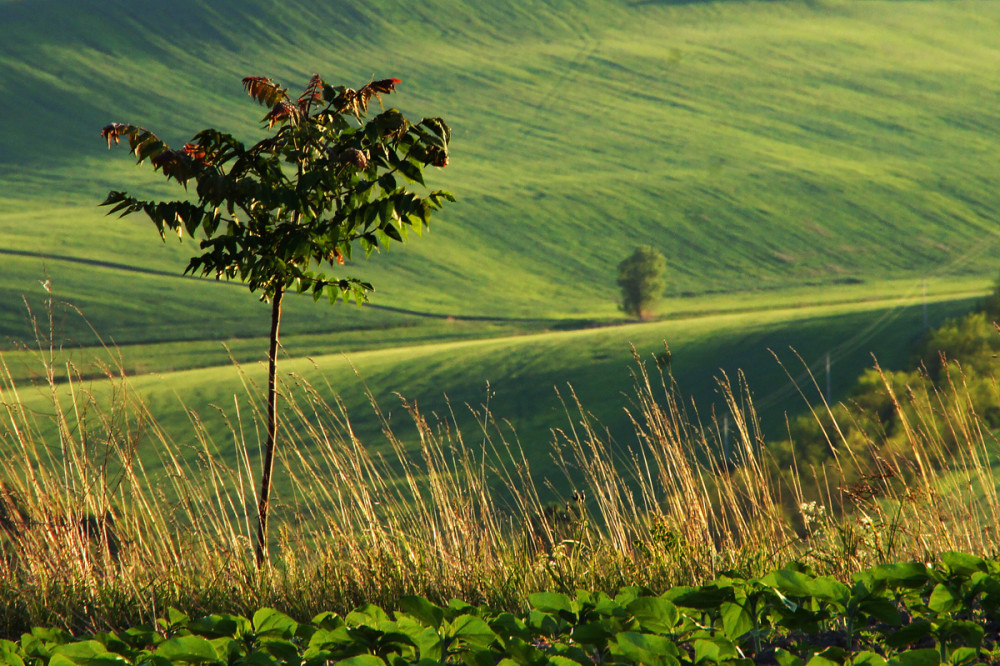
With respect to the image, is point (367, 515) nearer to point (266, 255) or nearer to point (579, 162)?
point (266, 255)

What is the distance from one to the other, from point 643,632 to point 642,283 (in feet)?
246

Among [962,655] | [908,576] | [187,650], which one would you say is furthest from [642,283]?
[187,650]

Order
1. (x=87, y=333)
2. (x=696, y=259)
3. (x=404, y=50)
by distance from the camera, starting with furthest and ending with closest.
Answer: (x=404, y=50) → (x=696, y=259) → (x=87, y=333)

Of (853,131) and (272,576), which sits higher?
(853,131)

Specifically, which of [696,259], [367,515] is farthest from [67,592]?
[696,259]

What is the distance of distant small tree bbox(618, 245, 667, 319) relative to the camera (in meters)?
77.9

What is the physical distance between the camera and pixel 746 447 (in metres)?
5.31

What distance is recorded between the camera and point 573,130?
115500 mm

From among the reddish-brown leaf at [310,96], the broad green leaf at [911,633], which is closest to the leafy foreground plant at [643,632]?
the broad green leaf at [911,633]

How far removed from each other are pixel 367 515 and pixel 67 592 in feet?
5.12

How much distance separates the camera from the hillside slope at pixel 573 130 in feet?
281

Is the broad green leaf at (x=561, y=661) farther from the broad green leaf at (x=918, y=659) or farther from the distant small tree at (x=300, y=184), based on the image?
the distant small tree at (x=300, y=184)

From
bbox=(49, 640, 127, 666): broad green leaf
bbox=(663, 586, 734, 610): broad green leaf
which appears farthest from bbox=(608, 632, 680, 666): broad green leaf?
bbox=(49, 640, 127, 666): broad green leaf

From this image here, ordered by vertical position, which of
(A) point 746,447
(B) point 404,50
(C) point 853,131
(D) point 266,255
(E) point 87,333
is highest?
(B) point 404,50
